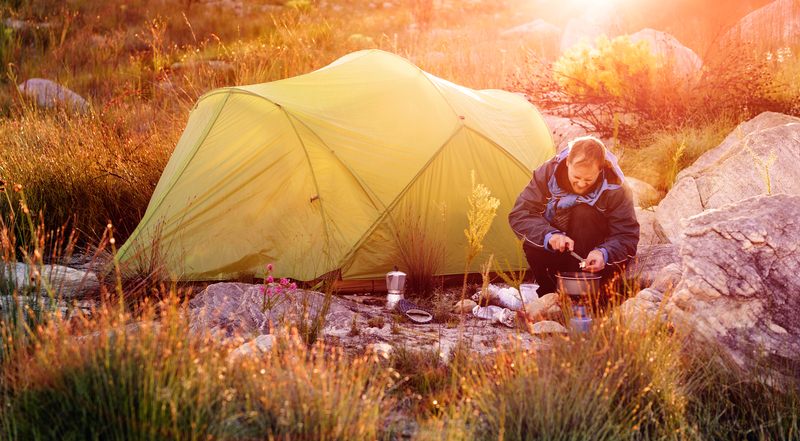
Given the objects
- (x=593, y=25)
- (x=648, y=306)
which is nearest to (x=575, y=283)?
(x=648, y=306)

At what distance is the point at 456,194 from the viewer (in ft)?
16.0

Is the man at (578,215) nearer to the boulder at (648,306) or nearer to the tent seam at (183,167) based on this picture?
the boulder at (648,306)

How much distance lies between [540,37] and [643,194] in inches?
337

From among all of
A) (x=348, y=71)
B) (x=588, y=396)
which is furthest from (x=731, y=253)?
(x=348, y=71)

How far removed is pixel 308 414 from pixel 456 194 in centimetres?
305

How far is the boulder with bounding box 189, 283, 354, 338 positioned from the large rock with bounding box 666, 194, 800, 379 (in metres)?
1.96

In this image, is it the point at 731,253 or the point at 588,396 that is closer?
the point at 588,396

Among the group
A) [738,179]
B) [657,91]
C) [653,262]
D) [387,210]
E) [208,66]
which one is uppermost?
[208,66]

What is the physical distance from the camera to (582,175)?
3812mm

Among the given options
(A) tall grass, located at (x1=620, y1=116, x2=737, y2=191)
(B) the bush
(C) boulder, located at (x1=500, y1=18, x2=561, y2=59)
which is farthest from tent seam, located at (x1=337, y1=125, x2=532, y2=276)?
(C) boulder, located at (x1=500, y1=18, x2=561, y2=59)

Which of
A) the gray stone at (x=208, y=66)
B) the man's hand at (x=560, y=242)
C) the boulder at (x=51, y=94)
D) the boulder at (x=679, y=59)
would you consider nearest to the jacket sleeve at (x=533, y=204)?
the man's hand at (x=560, y=242)

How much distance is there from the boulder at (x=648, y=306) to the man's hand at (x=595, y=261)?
30 cm

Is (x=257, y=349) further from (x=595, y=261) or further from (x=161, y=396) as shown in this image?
(x=595, y=261)

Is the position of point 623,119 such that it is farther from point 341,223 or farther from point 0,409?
point 0,409
